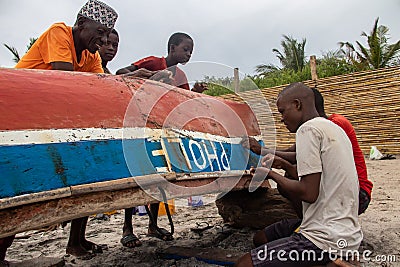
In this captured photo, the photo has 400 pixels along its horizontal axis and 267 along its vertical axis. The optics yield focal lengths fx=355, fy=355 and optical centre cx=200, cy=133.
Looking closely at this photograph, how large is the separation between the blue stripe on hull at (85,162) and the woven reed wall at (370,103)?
7.00m

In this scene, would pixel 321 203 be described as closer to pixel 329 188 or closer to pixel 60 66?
pixel 329 188

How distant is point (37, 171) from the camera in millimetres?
1417

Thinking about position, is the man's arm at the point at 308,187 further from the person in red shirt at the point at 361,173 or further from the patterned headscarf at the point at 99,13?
the patterned headscarf at the point at 99,13

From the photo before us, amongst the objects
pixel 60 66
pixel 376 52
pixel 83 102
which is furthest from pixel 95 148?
pixel 376 52

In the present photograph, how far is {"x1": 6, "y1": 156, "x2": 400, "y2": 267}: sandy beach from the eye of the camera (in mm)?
2604

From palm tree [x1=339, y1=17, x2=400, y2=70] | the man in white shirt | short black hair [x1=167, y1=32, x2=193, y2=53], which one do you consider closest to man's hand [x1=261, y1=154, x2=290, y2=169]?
the man in white shirt

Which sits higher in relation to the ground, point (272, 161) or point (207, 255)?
point (272, 161)

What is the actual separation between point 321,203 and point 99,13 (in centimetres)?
179

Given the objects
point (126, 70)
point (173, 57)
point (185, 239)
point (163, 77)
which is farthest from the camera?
point (173, 57)

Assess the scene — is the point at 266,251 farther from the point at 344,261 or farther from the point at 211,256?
the point at 211,256

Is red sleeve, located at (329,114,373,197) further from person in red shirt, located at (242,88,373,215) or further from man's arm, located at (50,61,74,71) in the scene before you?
man's arm, located at (50,61,74,71)

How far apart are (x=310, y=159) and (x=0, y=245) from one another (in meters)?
2.02

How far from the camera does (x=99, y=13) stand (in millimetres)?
2336

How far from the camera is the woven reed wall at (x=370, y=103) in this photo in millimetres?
7773
